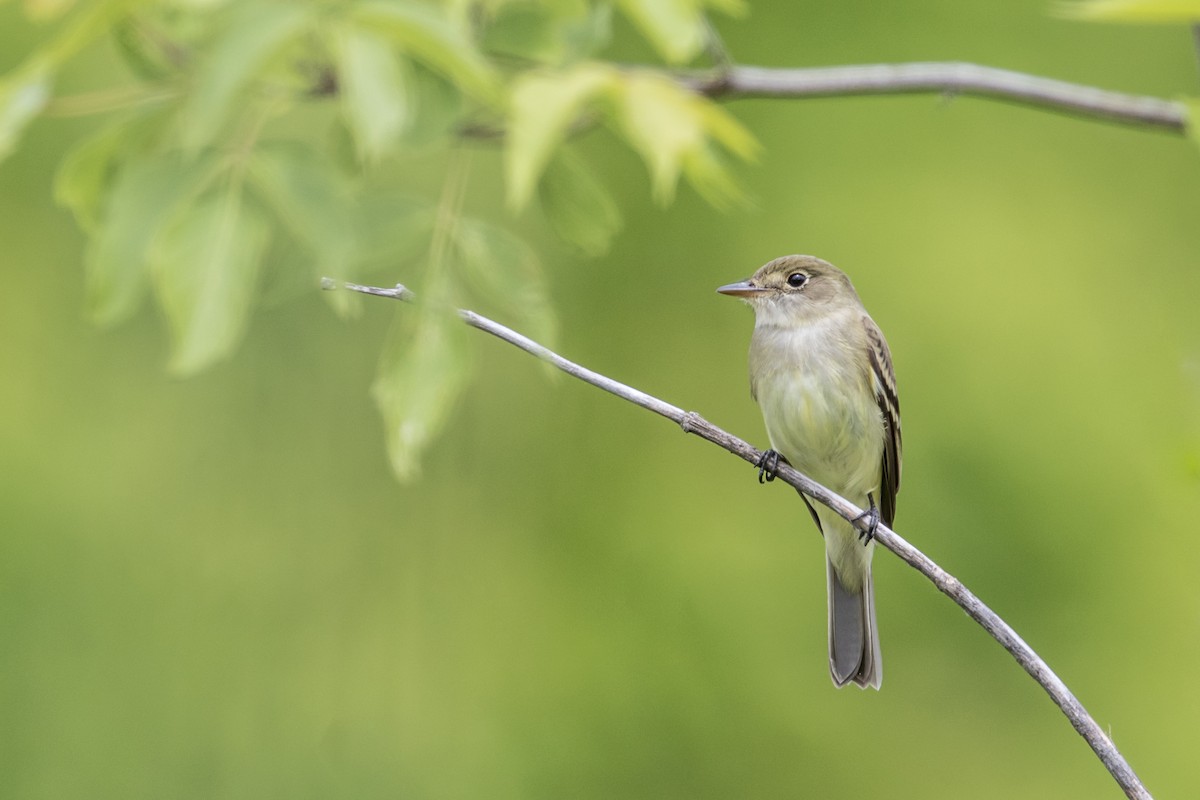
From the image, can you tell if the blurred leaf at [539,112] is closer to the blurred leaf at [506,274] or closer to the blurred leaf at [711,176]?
the blurred leaf at [711,176]

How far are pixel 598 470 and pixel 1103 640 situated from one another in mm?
2859

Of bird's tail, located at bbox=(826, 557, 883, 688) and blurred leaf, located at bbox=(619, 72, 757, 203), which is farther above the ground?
blurred leaf, located at bbox=(619, 72, 757, 203)

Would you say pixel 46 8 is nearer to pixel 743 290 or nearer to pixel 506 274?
pixel 506 274

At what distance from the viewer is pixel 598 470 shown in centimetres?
767

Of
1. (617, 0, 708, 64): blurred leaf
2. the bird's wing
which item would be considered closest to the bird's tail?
the bird's wing

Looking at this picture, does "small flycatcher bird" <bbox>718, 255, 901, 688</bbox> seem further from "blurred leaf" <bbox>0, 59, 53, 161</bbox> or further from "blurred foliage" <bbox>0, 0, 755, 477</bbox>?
"blurred leaf" <bbox>0, 59, 53, 161</bbox>

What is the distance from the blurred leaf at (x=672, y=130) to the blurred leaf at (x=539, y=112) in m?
0.04

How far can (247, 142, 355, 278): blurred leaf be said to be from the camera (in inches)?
63.2

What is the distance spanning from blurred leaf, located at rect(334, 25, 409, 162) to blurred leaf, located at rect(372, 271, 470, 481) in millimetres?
213

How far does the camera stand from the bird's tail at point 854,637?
4.59 m

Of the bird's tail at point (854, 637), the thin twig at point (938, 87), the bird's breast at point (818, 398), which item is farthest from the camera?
the bird's tail at point (854, 637)

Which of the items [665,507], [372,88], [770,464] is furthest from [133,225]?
[665,507]

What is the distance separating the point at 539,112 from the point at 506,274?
37cm

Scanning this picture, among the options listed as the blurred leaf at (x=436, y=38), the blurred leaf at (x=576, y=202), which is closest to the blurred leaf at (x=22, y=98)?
the blurred leaf at (x=436, y=38)
